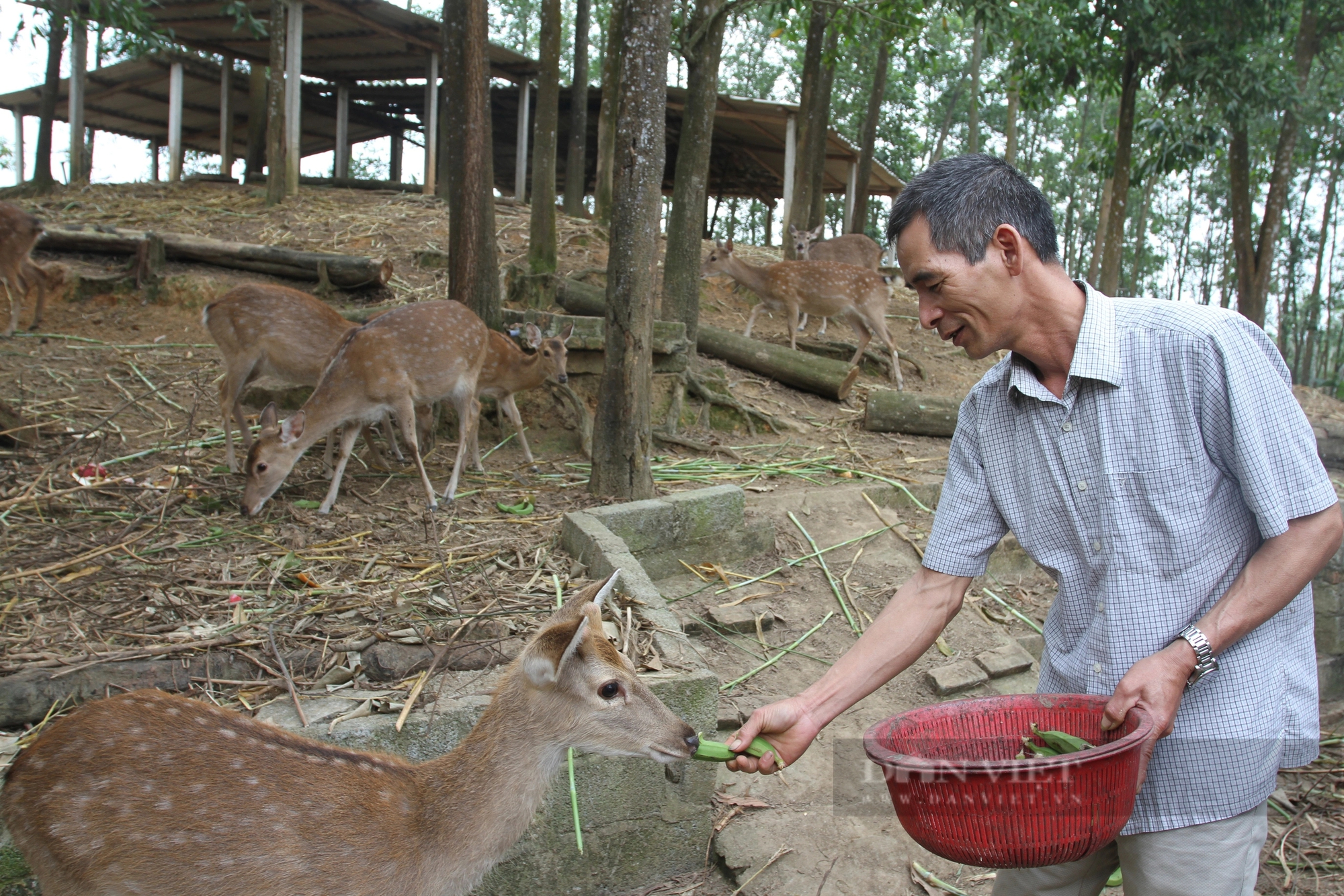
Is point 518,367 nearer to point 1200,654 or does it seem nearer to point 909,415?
point 909,415

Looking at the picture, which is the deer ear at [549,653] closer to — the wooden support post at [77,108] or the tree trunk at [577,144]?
the tree trunk at [577,144]

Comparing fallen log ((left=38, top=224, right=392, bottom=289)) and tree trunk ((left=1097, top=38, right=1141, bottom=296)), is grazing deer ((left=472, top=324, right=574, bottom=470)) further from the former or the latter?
tree trunk ((left=1097, top=38, right=1141, bottom=296))

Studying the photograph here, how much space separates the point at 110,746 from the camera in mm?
2541

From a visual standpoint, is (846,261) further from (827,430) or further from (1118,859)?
(1118,859)

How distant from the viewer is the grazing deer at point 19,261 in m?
8.83

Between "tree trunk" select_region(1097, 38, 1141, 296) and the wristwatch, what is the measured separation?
408 inches

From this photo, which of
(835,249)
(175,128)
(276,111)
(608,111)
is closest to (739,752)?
(608,111)

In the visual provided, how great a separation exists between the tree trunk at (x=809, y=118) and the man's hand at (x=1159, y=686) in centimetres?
1191

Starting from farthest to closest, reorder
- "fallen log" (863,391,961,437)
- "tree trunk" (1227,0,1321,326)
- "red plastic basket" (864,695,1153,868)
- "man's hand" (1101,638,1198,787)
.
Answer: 1. "tree trunk" (1227,0,1321,326)
2. "fallen log" (863,391,961,437)
3. "man's hand" (1101,638,1198,787)
4. "red plastic basket" (864,695,1153,868)

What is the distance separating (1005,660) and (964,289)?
353 cm

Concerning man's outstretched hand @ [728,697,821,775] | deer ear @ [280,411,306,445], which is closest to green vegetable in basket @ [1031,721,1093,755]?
man's outstretched hand @ [728,697,821,775]

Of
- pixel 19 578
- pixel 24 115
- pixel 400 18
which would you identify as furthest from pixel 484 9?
pixel 24 115

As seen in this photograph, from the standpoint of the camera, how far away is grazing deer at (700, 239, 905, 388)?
11492 mm

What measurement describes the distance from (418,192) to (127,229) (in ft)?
19.2
